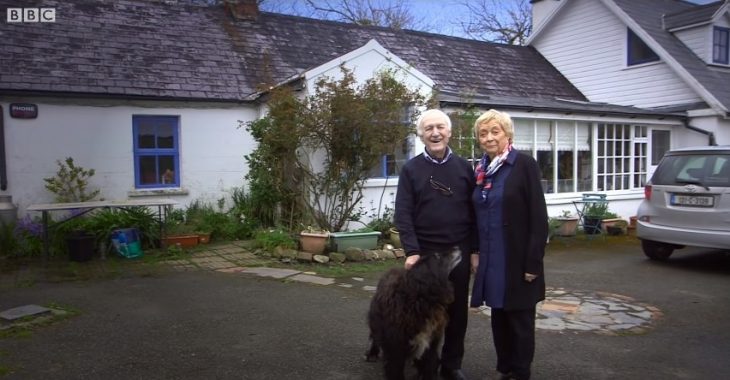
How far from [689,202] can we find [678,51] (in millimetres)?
9771

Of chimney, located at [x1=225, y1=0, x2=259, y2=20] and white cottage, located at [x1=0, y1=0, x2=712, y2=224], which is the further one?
chimney, located at [x1=225, y1=0, x2=259, y2=20]

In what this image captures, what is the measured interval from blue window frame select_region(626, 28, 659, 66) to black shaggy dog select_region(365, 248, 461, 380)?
15.2 meters

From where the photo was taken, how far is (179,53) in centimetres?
1207

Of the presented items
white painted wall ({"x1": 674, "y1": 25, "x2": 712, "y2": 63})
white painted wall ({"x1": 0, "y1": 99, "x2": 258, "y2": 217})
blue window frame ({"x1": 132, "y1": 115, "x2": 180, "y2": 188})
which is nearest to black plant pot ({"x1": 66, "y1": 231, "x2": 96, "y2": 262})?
white painted wall ({"x1": 0, "y1": 99, "x2": 258, "y2": 217})

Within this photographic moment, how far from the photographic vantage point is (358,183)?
985 centimetres

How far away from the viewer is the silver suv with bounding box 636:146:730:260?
7.66 metres

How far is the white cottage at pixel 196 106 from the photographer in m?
9.90

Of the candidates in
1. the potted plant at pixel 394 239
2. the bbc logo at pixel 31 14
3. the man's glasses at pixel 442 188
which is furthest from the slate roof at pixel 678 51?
the bbc logo at pixel 31 14

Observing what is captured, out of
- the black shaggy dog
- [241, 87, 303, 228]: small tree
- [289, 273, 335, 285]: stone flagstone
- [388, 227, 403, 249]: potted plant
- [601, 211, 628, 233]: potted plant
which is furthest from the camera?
[601, 211, 628, 233]: potted plant

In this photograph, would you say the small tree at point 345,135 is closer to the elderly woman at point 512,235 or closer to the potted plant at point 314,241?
the potted plant at point 314,241

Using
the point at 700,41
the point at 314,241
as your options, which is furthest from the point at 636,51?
the point at 314,241

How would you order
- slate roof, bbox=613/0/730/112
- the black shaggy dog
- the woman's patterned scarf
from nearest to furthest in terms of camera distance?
1. the black shaggy dog
2. the woman's patterned scarf
3. slate roof, bbox=613/0/730/112

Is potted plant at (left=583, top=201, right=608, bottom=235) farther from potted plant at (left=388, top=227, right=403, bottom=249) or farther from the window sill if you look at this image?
the window sill

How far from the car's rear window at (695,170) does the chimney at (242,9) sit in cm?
1065
